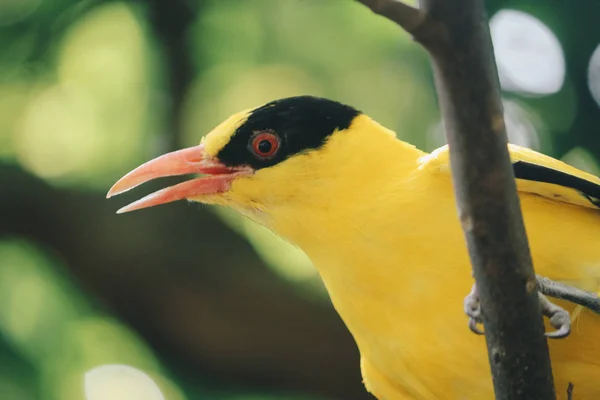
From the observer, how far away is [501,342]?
5.75 feet

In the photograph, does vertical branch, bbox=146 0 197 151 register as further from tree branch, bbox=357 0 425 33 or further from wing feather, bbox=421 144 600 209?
tree branch, bbox=357 0 425 33

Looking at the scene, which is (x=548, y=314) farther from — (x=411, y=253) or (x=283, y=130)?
(x=283, y=130)

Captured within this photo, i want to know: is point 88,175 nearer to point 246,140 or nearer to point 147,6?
point 147,6

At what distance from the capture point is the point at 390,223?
2.36 meters

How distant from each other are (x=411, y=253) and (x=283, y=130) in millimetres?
667

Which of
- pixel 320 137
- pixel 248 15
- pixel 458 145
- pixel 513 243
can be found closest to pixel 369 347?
pixel 320 137

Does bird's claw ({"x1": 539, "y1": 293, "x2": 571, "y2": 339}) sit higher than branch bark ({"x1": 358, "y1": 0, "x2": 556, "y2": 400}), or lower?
lower

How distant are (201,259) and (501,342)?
268 cm

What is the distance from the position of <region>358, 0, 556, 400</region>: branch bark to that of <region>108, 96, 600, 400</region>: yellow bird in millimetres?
453

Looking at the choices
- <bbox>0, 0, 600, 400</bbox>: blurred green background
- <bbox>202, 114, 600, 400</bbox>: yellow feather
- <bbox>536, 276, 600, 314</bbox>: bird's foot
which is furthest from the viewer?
<bbox>0, 0, 600, 400</bbox>: blurred green background

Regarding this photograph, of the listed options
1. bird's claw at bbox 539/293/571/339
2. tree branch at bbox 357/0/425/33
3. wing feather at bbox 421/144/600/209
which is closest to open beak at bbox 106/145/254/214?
wing feather at bbox 421/144/600/209

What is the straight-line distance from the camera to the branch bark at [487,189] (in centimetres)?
127

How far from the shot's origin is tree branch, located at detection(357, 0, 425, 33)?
1202 mm

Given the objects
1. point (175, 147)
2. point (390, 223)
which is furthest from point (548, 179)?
point (175, 147)
